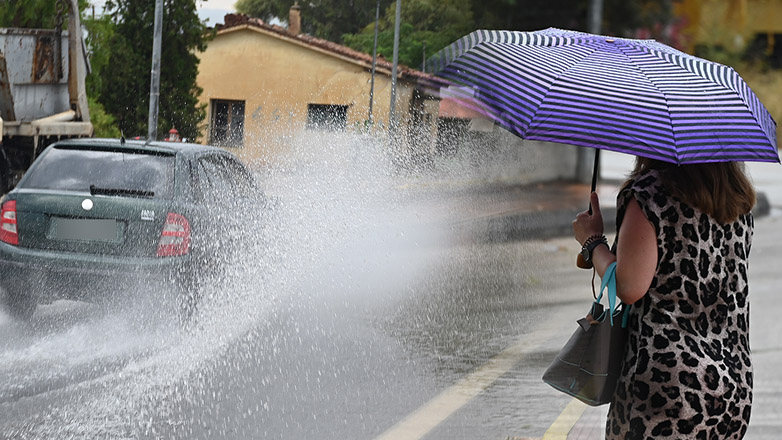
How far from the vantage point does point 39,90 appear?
641 centimetres

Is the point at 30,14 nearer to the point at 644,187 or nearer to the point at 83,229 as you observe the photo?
the point at 83,229

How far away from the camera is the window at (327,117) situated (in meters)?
8.41

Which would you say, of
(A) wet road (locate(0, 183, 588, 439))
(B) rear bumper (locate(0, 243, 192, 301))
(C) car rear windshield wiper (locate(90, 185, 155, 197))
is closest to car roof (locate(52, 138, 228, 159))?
(C) car rear windshield wiper (locate(90, 185, 155, 197))

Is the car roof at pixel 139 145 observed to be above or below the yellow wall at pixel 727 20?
below

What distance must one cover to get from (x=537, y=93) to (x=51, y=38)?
520 centimetres

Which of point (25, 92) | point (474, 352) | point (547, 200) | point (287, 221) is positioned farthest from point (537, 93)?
point (547, 200)

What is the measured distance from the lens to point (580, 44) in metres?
2.69

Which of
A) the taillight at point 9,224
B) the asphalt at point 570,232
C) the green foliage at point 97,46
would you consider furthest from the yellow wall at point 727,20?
the taillight at point 9,224

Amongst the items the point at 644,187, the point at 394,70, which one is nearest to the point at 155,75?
the point at 394,70

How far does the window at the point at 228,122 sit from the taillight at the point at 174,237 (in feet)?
6.23

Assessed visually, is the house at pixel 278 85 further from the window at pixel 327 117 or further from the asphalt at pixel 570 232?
the asphalt at pixel 570 232

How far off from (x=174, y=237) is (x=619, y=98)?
3470 millimetres

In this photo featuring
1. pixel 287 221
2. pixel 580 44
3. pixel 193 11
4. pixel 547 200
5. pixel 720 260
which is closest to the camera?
pixel 720 260

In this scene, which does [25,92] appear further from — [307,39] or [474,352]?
[474,352]
